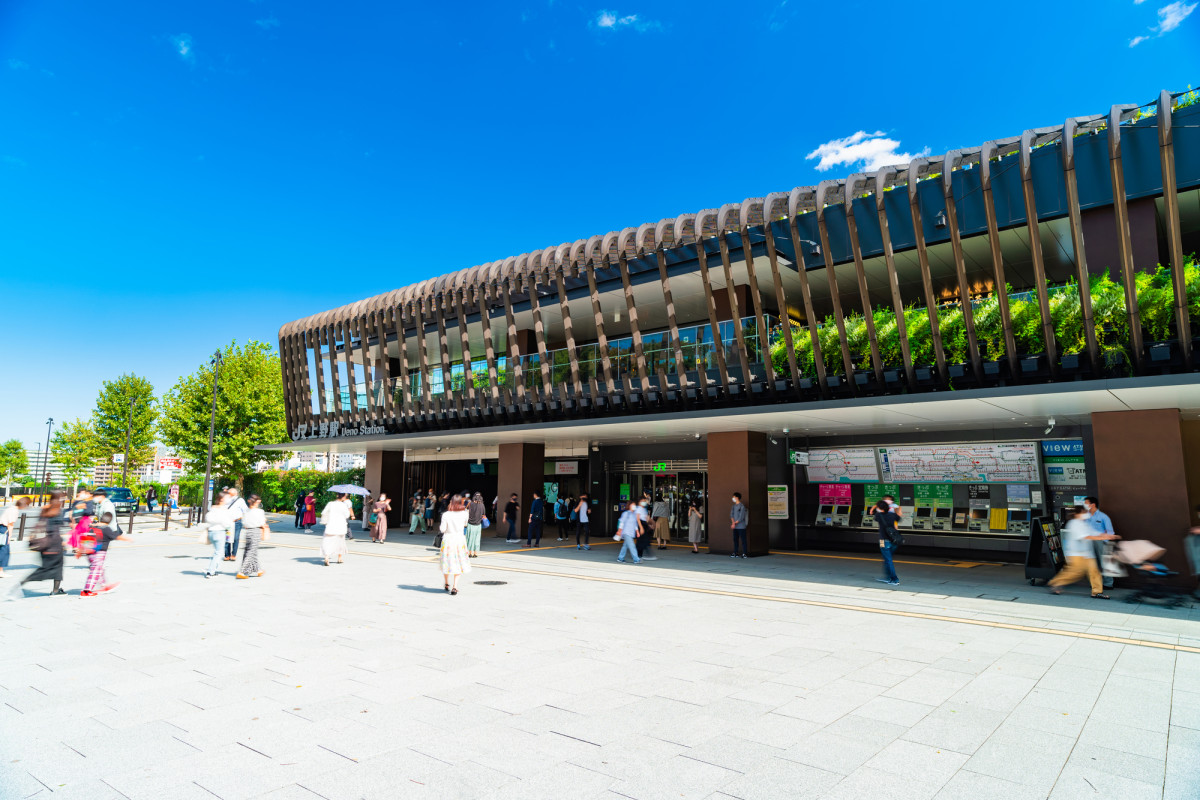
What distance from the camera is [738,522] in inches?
706

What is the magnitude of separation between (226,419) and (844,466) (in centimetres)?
3699

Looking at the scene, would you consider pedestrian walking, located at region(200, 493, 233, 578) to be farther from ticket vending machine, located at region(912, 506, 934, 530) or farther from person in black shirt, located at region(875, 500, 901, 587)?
ticket vending machine, located at region(912, 506, 934, 530)

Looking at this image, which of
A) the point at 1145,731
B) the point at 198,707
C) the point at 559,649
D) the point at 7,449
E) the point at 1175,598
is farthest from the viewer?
the point at 7,449

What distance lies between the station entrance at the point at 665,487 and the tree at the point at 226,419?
24.2 metres

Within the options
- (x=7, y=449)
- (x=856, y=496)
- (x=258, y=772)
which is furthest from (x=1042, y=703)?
(x=7, y=449)

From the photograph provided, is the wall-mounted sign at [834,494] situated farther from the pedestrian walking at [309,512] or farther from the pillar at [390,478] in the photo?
the pedestrian walking at [309,512]

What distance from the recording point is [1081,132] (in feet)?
40.7

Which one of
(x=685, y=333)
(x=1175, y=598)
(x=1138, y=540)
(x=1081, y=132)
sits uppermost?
(x=1081, y=132)

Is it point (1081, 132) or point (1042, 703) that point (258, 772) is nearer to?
point (1042, 703)

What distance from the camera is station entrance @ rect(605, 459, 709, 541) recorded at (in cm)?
2334

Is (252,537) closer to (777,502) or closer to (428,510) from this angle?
(428,510)

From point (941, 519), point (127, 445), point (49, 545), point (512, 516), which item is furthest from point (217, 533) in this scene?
point (127, 445)

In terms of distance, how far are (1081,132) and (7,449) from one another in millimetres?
107671

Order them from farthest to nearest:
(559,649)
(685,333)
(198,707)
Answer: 1. (685,333)
2. (559,649)
3. (198,707)
